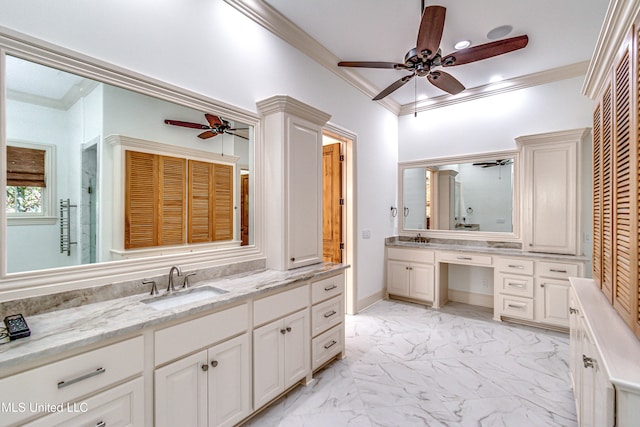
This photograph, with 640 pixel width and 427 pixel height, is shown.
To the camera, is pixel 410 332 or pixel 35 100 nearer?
pixel 35 100

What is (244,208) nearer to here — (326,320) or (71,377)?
(326,320)

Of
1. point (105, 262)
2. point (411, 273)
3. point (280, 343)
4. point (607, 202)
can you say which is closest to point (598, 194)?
point (607, 202)

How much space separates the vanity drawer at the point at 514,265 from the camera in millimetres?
3449

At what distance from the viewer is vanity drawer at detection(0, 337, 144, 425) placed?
1006mm

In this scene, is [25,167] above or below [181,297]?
above

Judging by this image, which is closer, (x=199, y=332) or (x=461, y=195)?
(x=199, y=332)

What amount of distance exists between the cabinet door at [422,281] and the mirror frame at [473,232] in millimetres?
636

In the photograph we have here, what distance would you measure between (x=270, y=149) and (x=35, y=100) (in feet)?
4.81

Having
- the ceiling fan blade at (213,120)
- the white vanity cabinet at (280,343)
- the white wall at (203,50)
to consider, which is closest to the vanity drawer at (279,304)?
the white vanity cabinet at (280,343)

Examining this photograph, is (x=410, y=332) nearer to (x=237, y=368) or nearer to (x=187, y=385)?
(x=237, y=368)

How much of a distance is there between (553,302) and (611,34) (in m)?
2.87

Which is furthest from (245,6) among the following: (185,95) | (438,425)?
(438,425)

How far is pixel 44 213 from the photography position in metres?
1.50

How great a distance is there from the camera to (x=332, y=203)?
3973 millimetres
